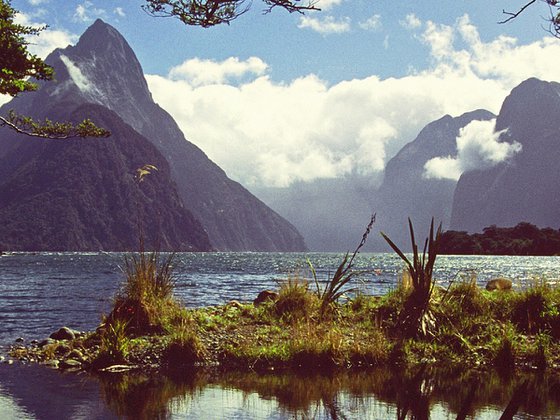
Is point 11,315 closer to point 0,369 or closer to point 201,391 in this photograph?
point 0,369

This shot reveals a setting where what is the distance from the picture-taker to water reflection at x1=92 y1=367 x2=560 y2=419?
7.37 metres

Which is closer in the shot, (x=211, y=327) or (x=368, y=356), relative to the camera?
(x=368, y=356)

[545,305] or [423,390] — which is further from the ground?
[545,305]

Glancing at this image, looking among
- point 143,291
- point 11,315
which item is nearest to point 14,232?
point 11,315

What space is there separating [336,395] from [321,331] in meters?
2.92

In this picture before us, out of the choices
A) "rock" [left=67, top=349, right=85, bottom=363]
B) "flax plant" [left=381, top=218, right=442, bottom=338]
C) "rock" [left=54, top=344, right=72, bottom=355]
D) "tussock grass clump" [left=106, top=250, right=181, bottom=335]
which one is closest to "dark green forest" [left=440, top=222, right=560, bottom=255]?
"flax plant" [left=381, top=218, right=442, bottom=338]

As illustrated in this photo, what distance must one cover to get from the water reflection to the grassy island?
2.50ft

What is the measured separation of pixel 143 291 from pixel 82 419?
17.5ft

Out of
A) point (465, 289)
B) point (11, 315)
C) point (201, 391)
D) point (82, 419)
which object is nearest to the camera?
point (82, 419)

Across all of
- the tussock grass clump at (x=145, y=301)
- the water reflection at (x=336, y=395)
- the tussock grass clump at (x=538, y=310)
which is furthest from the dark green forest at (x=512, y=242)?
the water reflection at (x=336, y=395)

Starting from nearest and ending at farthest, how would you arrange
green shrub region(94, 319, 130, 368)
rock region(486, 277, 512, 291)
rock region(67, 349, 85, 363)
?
green shrub region(94, 319, 130, 368)
rock region(67, 349, 85, 363)
rock region(486, 277, 512, 291)

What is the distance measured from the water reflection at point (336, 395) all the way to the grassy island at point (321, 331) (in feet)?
2.50

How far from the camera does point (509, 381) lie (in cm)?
933

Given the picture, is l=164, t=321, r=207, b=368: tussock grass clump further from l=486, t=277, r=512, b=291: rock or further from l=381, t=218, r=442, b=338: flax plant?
l=486, t=277, r=512, b=291: rock
